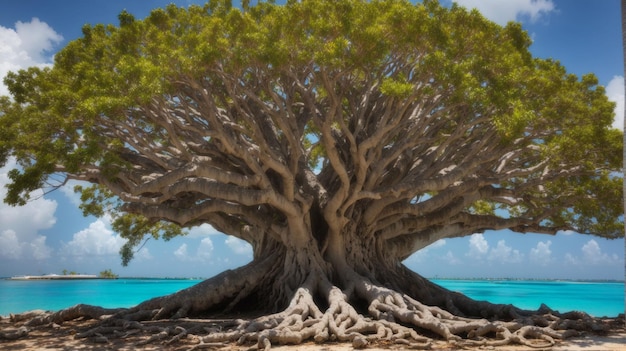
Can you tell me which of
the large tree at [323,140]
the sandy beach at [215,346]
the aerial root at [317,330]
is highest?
the large tree at [323,140]

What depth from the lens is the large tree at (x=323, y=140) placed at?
9.58 m

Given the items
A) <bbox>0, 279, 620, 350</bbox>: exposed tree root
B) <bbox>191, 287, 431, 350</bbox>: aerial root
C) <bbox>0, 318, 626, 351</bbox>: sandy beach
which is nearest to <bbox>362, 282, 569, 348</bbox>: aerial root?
<bbox>0, 279, 620, 350</bbox>: exposed tree root

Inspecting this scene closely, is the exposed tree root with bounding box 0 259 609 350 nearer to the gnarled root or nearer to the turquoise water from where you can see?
the gnarled root

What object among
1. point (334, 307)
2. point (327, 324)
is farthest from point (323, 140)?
point (327, 324)

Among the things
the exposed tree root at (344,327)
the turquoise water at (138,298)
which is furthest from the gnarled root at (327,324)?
the turquoise water at (138,298)

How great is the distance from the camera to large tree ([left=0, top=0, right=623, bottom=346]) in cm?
958

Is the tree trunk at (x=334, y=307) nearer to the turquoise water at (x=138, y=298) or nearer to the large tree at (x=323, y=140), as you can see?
the large tree at (x=323, y=140)

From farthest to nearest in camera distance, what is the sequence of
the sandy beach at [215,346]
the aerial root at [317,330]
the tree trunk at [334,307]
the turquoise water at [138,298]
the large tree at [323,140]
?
the turquoise water at [138,298] < the large tree at [323,140] < the tree trunk at [334,307] < the aerial root at [317,330] < the sandy beach at [215,346]

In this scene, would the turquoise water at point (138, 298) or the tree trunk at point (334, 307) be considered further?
the turquoise water at point (138, 298)

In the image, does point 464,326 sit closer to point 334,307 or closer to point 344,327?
point 344,327

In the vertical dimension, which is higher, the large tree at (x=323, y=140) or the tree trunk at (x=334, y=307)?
the large tree at (x=323, y=140)

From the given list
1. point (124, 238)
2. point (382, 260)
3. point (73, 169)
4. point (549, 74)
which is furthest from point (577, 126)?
point (124, 238)

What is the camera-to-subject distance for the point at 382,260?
1380cm

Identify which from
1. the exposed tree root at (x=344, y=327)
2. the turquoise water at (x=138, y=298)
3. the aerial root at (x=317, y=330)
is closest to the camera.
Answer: the aerial root at (x=317, y=330)
